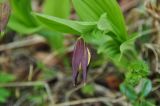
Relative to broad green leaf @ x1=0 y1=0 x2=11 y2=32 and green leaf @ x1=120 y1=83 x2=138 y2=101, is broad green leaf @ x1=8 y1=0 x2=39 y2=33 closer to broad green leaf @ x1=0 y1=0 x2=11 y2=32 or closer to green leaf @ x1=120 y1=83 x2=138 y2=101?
broad green leaf @ x1=0 y1=0 x2=11 y2=32

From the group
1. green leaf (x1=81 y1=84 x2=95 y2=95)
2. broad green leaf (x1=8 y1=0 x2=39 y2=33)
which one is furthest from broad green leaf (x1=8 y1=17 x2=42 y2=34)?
green leaf (x1=81 y1=84 x2=95 y2=95)

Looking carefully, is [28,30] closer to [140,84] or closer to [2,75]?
[2,75]

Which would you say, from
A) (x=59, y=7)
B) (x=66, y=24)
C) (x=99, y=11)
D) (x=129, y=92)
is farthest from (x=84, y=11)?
(x=59, y=7)

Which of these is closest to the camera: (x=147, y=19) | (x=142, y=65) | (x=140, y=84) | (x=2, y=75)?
(x=142, y=65)

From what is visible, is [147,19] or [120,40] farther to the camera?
[147,19]

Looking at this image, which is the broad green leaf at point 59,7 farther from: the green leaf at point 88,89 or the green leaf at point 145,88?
the green leaf at point 145,88

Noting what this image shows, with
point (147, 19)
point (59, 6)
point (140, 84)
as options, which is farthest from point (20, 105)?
point (147, 19)

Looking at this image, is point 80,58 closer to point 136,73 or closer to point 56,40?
point 136,73

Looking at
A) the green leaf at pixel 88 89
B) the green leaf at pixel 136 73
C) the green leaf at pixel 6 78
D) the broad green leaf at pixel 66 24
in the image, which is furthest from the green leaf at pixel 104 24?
the green leaf at pixel 6 78
